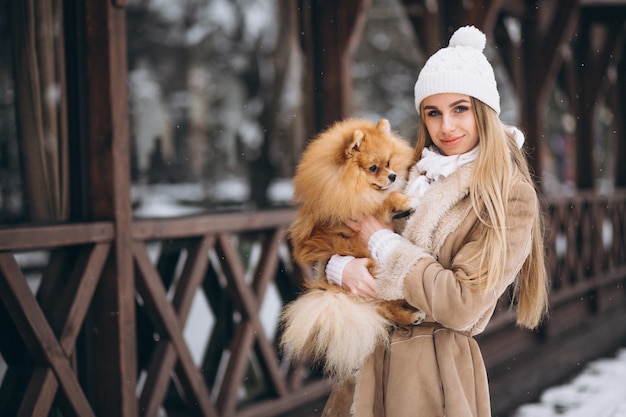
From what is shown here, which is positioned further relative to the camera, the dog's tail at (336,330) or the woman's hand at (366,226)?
the woman's hand at (366,226)

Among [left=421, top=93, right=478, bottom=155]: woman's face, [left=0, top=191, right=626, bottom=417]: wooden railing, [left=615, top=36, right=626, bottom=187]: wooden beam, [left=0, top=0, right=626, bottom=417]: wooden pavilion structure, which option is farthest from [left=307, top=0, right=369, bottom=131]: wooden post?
[left=615, top=36, right=626, bottom=187]: wooden beam

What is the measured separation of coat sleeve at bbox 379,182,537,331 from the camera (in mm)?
2172

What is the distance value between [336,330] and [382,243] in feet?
Result: 0.98

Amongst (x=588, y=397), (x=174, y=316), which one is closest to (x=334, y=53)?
(x=174, y=316)

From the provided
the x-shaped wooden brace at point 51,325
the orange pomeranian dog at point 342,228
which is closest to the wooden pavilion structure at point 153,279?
the x-shaped wooden brace at point 51,325

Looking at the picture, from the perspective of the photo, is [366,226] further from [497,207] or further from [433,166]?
[497,207]

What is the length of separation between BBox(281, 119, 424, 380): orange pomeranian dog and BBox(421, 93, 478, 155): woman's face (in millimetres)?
198

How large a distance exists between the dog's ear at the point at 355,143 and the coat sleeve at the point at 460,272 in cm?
35

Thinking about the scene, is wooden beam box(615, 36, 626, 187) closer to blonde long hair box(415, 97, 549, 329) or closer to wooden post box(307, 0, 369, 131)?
wooden post box(307, 0, 369, 131)

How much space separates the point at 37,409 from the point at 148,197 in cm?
159

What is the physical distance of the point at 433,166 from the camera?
2383 millimetres

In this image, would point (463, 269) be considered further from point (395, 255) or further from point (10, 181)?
point (10, 181)

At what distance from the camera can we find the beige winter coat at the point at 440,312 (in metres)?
2.20

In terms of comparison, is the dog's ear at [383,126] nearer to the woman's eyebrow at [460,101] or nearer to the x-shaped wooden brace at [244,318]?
the woman's eyebrow at [460,101]
